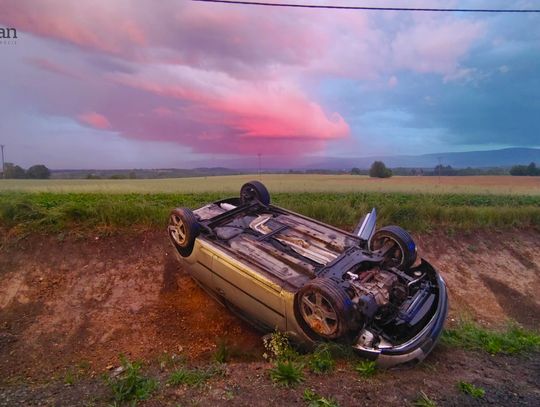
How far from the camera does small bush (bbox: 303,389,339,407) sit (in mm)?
2850

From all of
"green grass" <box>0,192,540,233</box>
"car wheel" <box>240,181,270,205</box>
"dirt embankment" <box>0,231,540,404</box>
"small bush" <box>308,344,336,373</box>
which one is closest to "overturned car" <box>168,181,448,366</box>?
"small bush" <box>308,344,336,373</box>

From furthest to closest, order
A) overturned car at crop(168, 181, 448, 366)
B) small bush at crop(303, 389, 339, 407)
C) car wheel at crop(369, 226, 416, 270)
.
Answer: car wheel at crop(369, 226, 416, 270), overturned car at crop(168, 181, 448, 366), small bush at crop(303, 389, 339, 407)

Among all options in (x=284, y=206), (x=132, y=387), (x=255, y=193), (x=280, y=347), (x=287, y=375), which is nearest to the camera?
(x=132, y=387)

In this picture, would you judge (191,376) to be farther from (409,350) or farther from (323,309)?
(409,350)

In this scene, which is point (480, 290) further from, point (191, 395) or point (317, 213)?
point (191, 395)

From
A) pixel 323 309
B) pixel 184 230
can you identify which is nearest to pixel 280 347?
pixel 323 309

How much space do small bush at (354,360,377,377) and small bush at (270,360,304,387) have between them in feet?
1.92

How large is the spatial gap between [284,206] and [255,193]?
359 centimetres

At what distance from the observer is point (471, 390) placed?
3105mm

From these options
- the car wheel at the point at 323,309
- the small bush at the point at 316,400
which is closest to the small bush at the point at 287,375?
the small bush at the point at 316,400

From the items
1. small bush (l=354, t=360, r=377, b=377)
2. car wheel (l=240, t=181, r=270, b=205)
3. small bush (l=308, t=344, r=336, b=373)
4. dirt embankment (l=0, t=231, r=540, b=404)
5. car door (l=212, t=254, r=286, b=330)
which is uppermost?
car wheel (l=240, t=181, r=270, b=205)

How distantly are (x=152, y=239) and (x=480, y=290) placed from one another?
704 cm

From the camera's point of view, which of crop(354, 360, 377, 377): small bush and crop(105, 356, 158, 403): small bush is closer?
crop(105, 356, 158, 403): small bush

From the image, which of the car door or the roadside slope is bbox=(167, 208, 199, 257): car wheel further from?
the roadside slope
